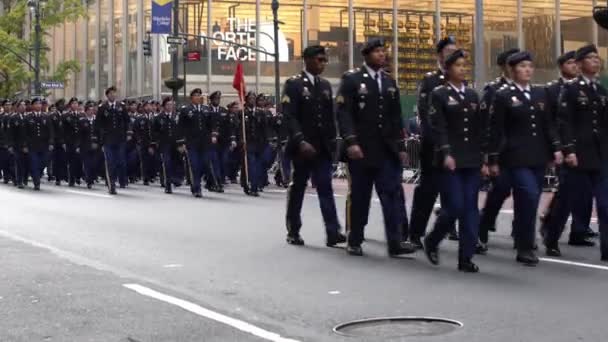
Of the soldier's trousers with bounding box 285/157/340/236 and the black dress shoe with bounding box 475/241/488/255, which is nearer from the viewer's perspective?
the black dress shoe with bounding box 475/241/488/255

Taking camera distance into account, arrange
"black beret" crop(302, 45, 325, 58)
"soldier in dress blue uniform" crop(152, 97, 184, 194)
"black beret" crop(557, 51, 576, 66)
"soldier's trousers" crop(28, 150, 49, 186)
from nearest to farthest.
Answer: "black beret" crop(557, 51, 576, 66) < "black beret" crop(302, 45, 325, 58) < "soldier in dress blue uniform" crop(152, 97, 184, 194) < "soldier's trousers" crop(28, 150, 49, 186)

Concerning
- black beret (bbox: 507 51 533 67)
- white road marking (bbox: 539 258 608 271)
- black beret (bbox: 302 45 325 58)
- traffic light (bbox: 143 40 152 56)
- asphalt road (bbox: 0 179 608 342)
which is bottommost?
asphalt road (bbox: 0 179 608 342)

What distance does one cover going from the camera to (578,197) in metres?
11.6

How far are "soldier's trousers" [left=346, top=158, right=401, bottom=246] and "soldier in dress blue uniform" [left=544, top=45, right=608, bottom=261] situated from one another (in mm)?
1540

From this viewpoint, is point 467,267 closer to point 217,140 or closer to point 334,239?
point 334,239

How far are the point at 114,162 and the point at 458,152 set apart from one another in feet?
47.8

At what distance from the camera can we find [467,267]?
10.3 metres

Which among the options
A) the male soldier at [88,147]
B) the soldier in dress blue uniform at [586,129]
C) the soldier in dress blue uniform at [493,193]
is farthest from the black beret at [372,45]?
the male soldier at [88,147]

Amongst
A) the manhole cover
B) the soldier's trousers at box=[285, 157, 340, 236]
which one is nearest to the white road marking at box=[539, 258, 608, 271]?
the soldier's trousers at box=[285, 157, 340, 236]

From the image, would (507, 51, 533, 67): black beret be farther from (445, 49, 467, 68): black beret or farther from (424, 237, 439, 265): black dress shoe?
(424, 237, 439, 265): black dress shoe

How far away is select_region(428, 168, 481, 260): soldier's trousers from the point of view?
406 inches

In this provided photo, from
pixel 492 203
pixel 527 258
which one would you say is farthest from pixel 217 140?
pixel 527 258

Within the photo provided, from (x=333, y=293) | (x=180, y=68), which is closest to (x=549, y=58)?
(x=180, y=68)

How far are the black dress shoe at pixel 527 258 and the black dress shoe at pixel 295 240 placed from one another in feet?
8.71
